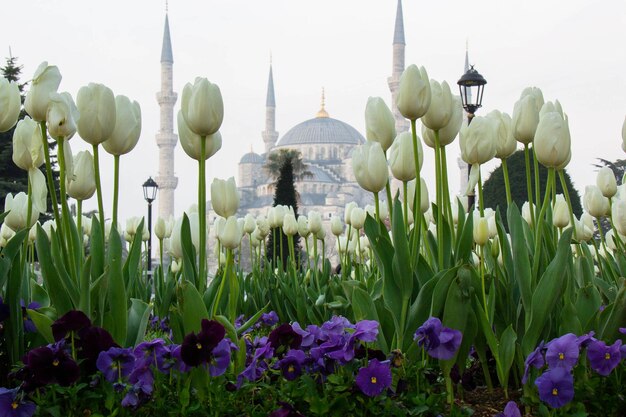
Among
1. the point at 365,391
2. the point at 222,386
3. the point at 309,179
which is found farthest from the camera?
the point at 309,179

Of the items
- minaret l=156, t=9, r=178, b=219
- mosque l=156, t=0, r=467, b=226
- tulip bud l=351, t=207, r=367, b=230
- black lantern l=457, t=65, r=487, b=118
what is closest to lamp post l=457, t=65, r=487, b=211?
black lantern l=457, t=65, r=487, b=118

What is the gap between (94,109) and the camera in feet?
6.18

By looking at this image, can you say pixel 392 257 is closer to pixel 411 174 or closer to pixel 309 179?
pixel 411 174

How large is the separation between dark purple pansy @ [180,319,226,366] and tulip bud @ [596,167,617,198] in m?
1.91

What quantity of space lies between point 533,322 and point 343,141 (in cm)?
6797

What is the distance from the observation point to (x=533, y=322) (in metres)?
2.03

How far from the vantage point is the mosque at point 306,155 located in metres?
54.0

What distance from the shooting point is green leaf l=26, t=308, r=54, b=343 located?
185 centimetres

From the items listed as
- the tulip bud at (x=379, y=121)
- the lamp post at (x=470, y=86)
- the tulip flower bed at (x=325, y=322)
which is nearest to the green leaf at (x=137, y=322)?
the tulip flower bed at (x=325, y=322)

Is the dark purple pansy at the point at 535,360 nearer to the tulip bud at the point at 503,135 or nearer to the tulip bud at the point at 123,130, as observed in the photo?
the tulip bud at the point at 503,135

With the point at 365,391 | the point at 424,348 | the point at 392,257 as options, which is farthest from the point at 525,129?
the point at 365,391

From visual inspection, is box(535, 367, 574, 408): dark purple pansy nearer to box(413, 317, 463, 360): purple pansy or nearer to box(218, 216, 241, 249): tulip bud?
box(413, 317, 463, 360): purple pansy

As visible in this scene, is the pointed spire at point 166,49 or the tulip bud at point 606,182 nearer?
the tulip bud at point 606,182

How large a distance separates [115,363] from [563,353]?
1.01 metres
